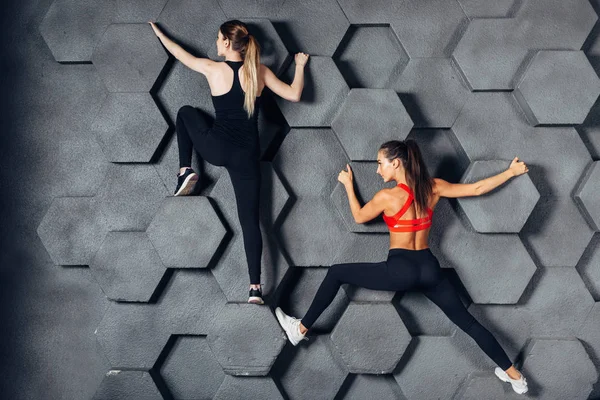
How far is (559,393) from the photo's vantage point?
1998 millimetres

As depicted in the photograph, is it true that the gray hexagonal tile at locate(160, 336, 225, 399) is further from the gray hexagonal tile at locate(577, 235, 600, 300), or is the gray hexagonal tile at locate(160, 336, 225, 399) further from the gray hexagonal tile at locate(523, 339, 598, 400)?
the gray hexagonal tile at locate(577, 235, 600, 300)

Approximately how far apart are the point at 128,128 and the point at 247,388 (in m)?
0.98

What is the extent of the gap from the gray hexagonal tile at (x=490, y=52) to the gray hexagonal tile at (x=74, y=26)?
1214mm

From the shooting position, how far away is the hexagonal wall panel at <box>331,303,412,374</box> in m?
1.97

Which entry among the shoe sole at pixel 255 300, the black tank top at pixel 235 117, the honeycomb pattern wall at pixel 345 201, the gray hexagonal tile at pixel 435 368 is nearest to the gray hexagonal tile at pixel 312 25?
the honeycomb pattern wall at pixel 345 201

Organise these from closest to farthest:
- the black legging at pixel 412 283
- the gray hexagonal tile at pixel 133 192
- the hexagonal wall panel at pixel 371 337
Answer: the black legging at pixel 412 283 < the hexagonal wall panel at pixel 371 337 < the gray hexagonal tile at pixel 133 192

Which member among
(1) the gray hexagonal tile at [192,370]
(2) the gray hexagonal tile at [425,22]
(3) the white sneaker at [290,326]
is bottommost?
(1) the gray hexagonal tile at [192,370]

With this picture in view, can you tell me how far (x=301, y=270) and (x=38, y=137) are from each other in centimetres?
107

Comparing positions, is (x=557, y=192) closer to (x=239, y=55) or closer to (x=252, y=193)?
(x=252, y=193)

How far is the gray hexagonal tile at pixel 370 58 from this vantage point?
2045 millimetres

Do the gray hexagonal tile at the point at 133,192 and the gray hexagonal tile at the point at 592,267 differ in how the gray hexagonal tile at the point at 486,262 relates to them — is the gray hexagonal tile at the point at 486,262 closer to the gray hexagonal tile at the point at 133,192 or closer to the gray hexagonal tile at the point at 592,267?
the gray hexagonal tile at the point at 592,267

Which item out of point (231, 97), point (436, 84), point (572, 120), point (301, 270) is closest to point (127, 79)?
point (231, 97)

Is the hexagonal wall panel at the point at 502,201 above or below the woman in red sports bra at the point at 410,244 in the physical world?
above

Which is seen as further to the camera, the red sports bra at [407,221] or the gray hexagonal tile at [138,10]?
the gray hexagonal tile at [138,10]
